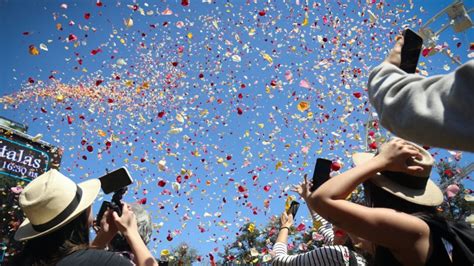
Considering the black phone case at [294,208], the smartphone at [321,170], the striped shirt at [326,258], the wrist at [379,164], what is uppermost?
the wrist at [379,164]

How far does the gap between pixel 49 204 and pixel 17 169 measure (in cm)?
3449

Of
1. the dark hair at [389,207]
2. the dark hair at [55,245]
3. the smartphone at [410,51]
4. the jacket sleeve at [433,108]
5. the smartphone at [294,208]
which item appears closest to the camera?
the jacket sleeve at [433,108]

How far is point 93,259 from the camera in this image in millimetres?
2088

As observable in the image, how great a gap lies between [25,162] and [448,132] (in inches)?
1465

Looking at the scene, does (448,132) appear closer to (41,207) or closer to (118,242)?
(41,207)

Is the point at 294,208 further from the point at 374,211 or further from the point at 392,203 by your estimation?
the point at 374,211

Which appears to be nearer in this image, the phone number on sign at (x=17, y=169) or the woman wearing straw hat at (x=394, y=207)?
the woman wearing straw hat at (x=394, y=207)

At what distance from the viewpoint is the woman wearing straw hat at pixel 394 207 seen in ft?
5.10

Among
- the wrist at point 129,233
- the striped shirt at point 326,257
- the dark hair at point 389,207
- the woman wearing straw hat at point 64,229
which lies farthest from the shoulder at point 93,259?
the dark hair at point 389,207

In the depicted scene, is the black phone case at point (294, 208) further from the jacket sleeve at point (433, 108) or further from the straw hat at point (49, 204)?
the jacket sleeve at point (433, 108)

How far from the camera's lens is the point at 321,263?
2.63 meters

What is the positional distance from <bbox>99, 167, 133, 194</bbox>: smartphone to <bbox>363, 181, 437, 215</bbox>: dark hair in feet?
5.08

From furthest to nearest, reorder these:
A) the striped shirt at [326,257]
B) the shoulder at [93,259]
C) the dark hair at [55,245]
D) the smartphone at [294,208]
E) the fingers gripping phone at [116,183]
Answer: the smartphone at [294,208] → the striped shirt at [326,257] → the fingers gripping phone at [116,183] → the dark hair at [55,245] → the shoulder at [93,259]

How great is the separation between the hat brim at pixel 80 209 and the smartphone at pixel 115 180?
0.13 meters
